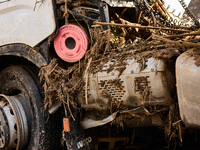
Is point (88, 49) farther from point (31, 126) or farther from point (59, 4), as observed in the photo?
point (31, 126)

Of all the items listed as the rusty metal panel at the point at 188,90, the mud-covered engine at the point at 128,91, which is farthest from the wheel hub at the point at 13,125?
the rusty metal panel at the point at 188,90

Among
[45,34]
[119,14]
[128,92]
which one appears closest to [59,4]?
[45,34]

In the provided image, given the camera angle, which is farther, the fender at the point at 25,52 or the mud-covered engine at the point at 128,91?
the fender at the point at 25,52

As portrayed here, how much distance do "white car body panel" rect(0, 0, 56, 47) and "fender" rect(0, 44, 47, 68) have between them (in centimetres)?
5

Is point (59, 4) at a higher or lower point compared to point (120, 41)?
higher

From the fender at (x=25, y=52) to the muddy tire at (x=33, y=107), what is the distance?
0.23 meters

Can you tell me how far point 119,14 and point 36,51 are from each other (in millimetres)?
1179

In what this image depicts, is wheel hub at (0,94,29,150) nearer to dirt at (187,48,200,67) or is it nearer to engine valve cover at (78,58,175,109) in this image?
engine valve cover at (78,58,175,109)

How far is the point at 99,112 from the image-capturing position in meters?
2.24

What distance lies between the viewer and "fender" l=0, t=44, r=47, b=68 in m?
2.32

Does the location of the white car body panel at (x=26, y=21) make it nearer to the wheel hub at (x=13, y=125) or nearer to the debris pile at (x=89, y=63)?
the debris pile at (x=89, y=63)

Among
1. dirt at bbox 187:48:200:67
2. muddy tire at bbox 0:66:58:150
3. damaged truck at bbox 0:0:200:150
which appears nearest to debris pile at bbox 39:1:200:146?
damaged truck at bbox 0:0:200:150

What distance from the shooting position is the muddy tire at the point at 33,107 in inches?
92.9

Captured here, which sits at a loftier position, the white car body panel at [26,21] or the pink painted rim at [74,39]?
the white car body panel at [26,21]
